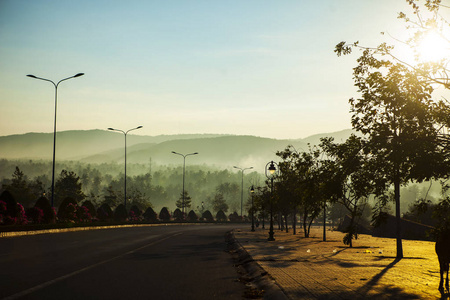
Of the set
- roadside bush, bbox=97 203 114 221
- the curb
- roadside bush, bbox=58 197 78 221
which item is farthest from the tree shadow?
roadside bush, bbox=97 203 114 221

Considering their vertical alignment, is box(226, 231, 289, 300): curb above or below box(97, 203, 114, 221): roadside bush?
above

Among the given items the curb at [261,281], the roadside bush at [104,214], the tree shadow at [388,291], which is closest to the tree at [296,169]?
the roadside bush at [104,214]

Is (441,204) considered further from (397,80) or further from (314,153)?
(314,153)

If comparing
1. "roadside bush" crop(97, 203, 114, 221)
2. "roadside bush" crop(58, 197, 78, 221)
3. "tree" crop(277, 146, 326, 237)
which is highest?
"tree" crop(277, 146, 326, 237)

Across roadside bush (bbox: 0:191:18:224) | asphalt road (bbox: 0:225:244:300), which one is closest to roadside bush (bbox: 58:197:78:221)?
roadside bush (bbox: 0:191:18:224)

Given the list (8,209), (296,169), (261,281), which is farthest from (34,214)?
(261,281)

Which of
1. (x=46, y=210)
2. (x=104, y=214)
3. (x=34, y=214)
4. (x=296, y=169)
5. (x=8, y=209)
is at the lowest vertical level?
(x=104, y=214)

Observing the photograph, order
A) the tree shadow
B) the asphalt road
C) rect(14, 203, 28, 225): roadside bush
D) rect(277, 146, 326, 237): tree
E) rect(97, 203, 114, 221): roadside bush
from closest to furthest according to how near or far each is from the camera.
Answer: the asphalt road → the tree shadow → rect(14, 203, 28, 225): roadside bush → rect(277, 146, 326, 237): tree → rect(97, 203, 114, 221): roadside bush

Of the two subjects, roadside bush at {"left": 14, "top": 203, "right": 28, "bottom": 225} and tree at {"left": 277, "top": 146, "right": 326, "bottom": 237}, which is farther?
tree at {"left": 277, "top": 146, "right": 326, "bottom": 237}

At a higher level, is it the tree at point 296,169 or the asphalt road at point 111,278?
the tree at point 296,169

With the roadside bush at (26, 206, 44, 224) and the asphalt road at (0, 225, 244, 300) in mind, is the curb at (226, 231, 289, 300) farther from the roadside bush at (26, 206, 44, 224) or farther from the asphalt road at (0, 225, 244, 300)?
the roadside bush at (26, 206, 44, 224)

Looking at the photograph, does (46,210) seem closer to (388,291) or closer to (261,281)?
(261,281)

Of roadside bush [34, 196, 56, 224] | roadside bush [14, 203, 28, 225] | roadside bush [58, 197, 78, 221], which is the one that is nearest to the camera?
roadside bush [14, 203, 28, 225]

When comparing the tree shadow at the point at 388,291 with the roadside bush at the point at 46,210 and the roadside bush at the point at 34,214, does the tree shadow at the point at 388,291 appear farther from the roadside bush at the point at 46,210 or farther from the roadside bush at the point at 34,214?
the roadside bush at the point at 46,210
